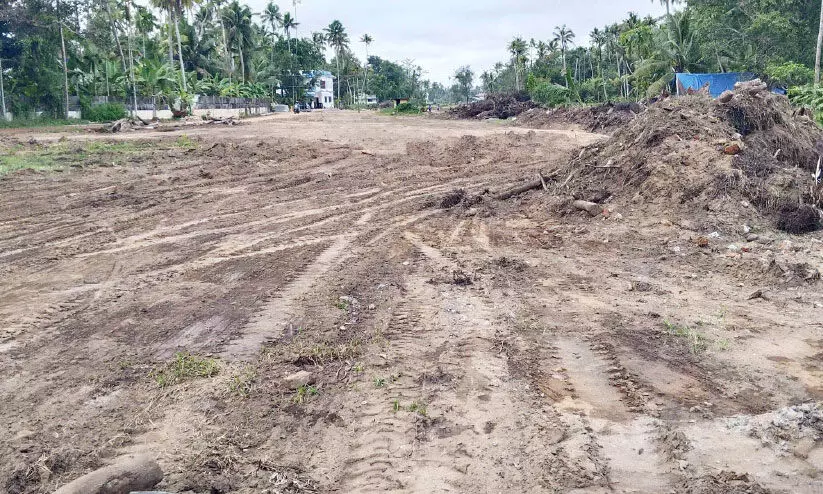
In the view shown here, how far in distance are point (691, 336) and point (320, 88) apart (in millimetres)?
83372

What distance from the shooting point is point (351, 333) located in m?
5.58

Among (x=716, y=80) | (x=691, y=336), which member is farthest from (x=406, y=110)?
(x=691, y=336)

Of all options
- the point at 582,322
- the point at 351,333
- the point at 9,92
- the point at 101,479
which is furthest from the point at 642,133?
the point at 9,92

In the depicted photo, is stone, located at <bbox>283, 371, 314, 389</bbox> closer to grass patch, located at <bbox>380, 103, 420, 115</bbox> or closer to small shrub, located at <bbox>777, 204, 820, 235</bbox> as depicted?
small shrub, located at <bbox>777, 204, 820, 235</bbox>

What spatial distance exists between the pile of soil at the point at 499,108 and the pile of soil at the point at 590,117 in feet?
16.5

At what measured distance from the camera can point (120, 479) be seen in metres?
3.22

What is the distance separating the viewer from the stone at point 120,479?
10.3ft

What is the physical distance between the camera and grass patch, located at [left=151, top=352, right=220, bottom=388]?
4664 millimetres

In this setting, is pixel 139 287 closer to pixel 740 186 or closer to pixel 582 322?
pixel 582 322

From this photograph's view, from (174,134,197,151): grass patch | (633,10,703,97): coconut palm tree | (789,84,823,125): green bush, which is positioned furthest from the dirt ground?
(633,10,703,97): coconut palm tree

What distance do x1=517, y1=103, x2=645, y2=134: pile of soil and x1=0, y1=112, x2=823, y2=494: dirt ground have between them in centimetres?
1989

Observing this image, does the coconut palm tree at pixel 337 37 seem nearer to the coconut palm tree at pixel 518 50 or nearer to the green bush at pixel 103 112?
the coconut palm tree at pixel 518 50

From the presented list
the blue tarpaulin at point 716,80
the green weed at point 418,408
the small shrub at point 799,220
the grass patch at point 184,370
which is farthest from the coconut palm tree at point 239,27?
the green weed at point 418,408

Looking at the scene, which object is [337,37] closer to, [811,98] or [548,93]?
[548,93]
